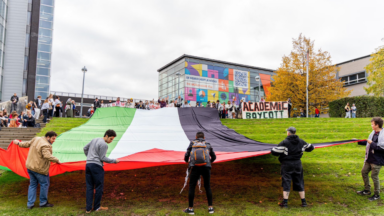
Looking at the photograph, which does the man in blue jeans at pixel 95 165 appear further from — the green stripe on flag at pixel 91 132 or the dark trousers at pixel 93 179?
the green stripe on flag at pixel 91 132

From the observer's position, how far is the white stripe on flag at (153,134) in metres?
6.95

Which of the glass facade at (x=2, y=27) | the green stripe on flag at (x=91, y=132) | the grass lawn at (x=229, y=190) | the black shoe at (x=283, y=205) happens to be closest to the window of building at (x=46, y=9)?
the glass facade at (x=2, y=27)

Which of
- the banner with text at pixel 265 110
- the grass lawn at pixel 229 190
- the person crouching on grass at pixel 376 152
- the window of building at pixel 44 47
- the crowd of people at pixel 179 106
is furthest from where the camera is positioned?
the window of building at pixel 44 47

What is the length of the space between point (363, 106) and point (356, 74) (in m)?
16.4

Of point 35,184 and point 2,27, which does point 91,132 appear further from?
point 2,27

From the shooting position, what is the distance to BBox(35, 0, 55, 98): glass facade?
30969 millimetres

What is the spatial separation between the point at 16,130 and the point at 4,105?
715 cm

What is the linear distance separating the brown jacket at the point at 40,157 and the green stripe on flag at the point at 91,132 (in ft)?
1.79

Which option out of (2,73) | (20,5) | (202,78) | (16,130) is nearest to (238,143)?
(16,130)

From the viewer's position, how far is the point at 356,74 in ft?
107

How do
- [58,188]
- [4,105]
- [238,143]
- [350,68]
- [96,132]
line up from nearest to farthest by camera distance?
[58,188] → [238,143] → [96,132] → [4,105] → [350,68]

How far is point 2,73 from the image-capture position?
26.6m

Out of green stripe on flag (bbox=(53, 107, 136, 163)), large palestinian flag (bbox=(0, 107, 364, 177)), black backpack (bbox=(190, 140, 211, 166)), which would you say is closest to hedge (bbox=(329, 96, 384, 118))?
large palestinian flag (bbox=(0, 107, 364, 177))

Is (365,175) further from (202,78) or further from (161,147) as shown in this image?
(202,78)
